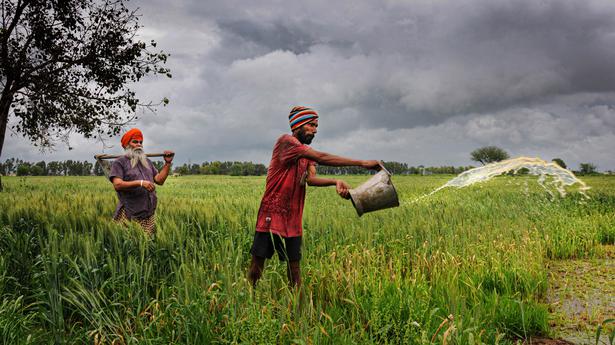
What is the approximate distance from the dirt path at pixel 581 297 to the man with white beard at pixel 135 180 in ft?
14.4

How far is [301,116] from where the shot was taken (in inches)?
138

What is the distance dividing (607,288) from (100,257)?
5690 mm

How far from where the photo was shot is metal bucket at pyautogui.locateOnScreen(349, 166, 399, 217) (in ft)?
11.2

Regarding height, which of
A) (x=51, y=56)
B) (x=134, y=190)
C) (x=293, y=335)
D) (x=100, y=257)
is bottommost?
(x=293, y=335)

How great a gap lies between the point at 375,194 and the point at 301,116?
0.90 meters

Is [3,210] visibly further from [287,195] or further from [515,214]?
[515,214]

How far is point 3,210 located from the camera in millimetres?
6539

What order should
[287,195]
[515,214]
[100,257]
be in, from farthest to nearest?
[515,214]
[100,257]
[287,195]

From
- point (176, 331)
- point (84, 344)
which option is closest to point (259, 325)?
point (176, 331)

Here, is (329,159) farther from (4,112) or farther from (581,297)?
(4,112)

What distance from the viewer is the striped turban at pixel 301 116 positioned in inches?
138

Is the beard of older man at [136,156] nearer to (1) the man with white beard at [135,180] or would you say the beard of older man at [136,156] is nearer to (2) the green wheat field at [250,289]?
(1) the man with white beard at [135,180]

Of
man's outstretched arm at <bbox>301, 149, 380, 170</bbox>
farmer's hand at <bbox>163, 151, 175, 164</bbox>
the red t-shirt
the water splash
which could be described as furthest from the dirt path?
farmer's hand at <bbox>163, 151, 175, 164</bbox>

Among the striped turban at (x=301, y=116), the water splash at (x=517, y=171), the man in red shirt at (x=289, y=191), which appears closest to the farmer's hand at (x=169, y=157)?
the man in red shirt at (x=289, y=191)
